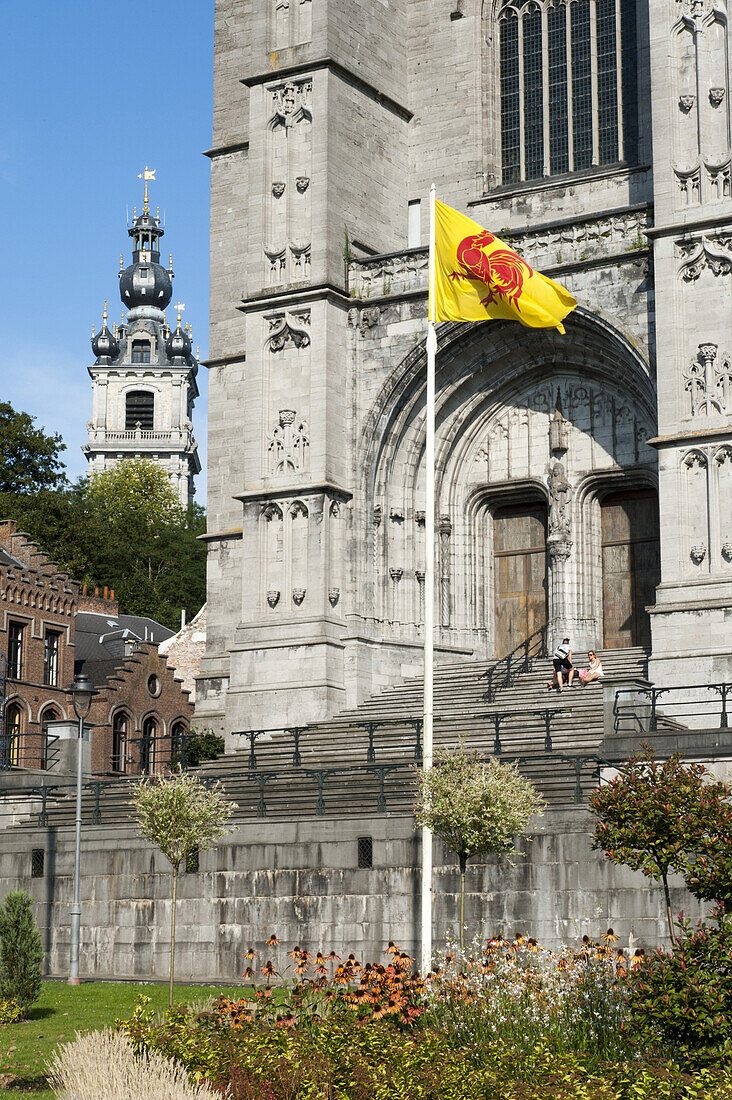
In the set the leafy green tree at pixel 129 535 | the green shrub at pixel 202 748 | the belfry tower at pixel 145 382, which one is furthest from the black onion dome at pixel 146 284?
the green shrub at pixel 202 748

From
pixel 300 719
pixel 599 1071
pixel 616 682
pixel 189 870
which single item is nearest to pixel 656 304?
pixel 616 682

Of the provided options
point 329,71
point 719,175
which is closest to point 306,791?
point 719,175

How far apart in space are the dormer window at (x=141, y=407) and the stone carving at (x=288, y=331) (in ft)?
363

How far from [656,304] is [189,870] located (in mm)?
14392

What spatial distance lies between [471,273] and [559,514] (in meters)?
10.7

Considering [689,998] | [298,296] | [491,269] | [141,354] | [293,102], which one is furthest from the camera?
[141,354]

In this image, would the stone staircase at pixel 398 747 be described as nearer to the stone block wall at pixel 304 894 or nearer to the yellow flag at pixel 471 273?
the stone block wall at pixel 304 894

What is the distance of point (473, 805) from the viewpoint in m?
21.3

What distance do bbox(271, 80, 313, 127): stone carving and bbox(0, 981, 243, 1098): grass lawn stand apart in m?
21.0

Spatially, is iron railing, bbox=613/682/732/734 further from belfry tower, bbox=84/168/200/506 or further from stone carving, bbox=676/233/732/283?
belfry tower, bbox=84/168/200/506

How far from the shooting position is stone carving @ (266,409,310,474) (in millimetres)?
36469

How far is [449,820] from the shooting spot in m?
21.4

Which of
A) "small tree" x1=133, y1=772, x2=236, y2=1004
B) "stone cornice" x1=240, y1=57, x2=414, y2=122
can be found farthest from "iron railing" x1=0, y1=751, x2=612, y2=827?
"stone cornice" x1=240, y1=57, x2=414, y2=122

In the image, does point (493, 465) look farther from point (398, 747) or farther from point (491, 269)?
point (491, 269)
